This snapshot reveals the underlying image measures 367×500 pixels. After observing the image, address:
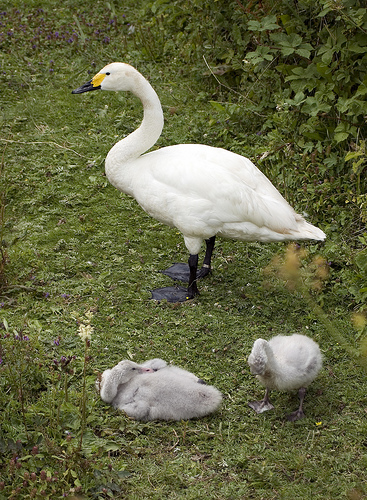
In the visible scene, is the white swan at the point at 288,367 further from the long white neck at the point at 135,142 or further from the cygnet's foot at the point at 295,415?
the long white neck at the point at 135,142

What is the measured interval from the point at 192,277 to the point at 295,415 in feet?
5.40

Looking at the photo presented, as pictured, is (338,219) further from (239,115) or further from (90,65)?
(90,65)

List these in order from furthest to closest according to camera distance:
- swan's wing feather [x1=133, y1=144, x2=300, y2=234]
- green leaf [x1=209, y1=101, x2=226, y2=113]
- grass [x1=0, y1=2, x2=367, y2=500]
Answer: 1. green leaf [x1=209, y1=101, x2=226, y2=113]
2. swan's wing feather [x1=133, y1=144, x2=300, y2=234]
3. grass [x1=0, y1=2, x2=367, y2=500]

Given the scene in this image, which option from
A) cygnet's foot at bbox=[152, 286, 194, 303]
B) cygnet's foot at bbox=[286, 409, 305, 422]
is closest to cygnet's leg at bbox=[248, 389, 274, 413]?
cygnet's foot at bbox=[286, 409, 305, 422]

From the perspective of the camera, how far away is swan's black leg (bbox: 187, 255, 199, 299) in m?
5.46

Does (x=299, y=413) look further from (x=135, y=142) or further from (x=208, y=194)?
(x=135, y=142)

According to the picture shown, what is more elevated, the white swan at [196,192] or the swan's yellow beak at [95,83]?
the swan's yellow beak at [95,83]

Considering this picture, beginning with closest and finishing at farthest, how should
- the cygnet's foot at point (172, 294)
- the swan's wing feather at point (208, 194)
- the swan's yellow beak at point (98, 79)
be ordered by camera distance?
the swan's wing feather at point (208, 194), the cygnet's foot at point (172, 294), the swan's yellow beak at point (98, 79)

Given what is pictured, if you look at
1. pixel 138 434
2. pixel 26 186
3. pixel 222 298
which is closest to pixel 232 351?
pixel 222 298

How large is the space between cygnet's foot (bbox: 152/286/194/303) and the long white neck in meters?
0.92

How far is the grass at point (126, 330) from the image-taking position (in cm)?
372

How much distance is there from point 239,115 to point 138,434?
4.60 metres

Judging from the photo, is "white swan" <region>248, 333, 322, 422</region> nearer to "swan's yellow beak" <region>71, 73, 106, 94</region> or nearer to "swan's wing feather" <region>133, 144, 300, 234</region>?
"swan's wing feather" <region>133, 144, 300, 234</region>

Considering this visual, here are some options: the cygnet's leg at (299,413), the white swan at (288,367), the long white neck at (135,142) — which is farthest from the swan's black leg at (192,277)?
the cygnet's leg at (299,413)
